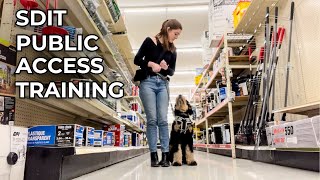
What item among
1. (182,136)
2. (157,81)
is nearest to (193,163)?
(182,136)

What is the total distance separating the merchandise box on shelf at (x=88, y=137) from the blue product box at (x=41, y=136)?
580 mm

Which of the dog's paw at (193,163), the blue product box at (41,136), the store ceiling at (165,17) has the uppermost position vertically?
the store ceiling at (165,17)

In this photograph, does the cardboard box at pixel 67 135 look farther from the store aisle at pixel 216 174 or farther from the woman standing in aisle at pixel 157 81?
the woman standing in aisle at pixel 157 81

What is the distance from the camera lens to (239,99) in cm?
392

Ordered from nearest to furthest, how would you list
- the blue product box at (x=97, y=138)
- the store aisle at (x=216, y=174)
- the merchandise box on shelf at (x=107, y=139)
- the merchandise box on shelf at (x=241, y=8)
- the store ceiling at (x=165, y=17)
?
the store aisle at (x=216, y=174) < the blue product box at (x=97, y=138) < the merchandise box on shelf at (x=107, y=139) < the merchandise box on shelf at (x=241, y=8) < the store ceiling at (x=165, y=17)

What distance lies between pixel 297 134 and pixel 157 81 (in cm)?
128

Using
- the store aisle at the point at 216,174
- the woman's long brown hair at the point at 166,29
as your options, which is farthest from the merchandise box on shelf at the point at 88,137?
the woman's long brown hair at the point at 166,29

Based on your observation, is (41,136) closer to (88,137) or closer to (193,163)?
(88,137)

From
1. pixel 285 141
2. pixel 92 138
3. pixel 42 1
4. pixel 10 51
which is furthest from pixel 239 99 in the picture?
pixel 10 51

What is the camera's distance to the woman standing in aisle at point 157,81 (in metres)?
2.62

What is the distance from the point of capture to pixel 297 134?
1897mm

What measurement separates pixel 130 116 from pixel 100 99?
289 cm

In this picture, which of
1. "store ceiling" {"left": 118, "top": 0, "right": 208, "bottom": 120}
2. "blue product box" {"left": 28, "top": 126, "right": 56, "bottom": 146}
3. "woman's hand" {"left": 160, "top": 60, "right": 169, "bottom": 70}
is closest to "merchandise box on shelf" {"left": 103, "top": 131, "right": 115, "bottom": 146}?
"woman's hand" {"left": 160, "top": 60, "right": 169, "bottom": 70}

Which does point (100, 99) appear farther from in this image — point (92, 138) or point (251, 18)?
point (251, 18)
